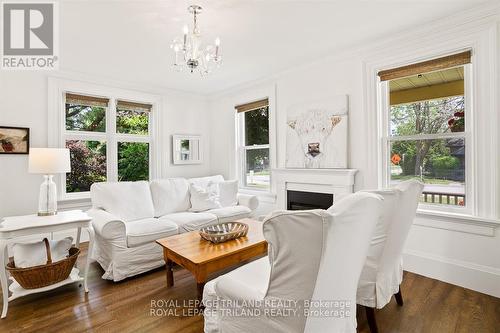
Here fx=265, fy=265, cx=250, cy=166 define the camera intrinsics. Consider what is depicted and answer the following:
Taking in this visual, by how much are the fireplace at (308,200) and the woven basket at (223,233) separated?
1199 millimetres

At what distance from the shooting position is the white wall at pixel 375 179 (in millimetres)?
2354

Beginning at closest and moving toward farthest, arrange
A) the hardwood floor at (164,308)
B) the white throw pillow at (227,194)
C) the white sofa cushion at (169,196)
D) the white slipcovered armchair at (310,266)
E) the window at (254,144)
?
the white slipcovered armchair at (310,266) → the hardwood floor at (164,308) → the white sofa cushion at (169,196) → the white throw pillow at (227,194) → the window at (254,144)

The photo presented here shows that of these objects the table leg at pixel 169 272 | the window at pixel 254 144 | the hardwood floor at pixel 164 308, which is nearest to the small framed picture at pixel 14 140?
the hardwood floor at pixel 164 308

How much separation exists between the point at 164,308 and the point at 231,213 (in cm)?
170

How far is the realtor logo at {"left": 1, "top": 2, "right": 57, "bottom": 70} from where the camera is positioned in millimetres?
2301

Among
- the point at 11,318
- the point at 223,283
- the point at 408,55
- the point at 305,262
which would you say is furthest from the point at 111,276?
the point at 408,55

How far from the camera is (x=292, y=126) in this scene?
12.5 feet

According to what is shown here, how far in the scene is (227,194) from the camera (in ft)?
13.5

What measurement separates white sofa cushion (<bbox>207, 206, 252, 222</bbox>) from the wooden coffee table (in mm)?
874

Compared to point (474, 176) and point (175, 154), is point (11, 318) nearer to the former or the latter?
point (175, 154)

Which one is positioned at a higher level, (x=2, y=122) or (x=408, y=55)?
(x=408, y=55)

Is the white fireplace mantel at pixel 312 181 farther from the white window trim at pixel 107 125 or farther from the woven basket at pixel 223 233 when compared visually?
the white window trim at pixel 107 125

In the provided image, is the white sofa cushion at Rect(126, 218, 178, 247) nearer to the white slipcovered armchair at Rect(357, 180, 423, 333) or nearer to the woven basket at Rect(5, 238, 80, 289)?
the woven basket at Rect(5, 238, 80, 289)

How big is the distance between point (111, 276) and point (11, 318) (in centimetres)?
76
